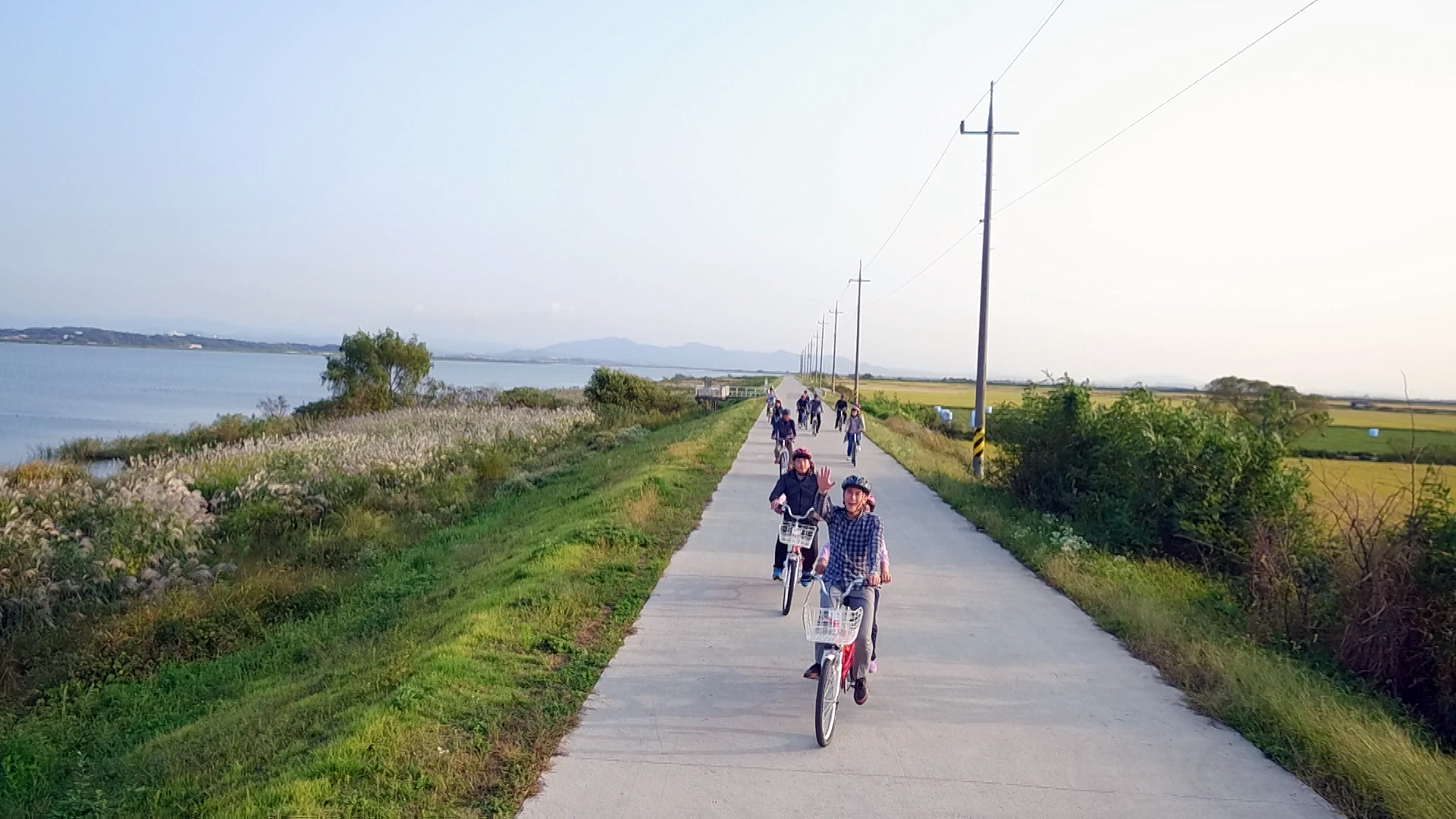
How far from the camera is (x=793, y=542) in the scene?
8984 millimetres

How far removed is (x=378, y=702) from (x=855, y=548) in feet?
10.5

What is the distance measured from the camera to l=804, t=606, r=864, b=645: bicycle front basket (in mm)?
5633

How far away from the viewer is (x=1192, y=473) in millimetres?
12523

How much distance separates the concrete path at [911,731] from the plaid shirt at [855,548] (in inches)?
35.8

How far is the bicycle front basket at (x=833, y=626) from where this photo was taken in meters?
5.63

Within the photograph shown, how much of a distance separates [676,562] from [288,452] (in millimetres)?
18729

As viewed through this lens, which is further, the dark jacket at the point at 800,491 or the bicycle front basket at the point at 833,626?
the dark jacket at the point at 800,491

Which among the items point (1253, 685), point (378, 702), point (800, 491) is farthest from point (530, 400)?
point (1253, 685)

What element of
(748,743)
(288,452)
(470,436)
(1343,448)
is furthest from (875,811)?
(1343,448)

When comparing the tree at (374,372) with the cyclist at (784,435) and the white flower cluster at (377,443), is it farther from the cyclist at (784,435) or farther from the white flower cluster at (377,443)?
the cyclist at (784,435)

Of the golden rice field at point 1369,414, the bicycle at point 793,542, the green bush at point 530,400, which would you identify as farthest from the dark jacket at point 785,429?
the green bush at point 530,400

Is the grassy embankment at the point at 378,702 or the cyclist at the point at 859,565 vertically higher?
the cyclist at the point at 859,565

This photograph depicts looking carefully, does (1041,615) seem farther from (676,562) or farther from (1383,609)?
(676,562)

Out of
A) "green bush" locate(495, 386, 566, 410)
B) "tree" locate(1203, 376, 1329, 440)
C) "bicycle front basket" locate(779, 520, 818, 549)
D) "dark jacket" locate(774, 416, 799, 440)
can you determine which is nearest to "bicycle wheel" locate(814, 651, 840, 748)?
"bicycle front basket" locate(779, 520, 818, 549)
